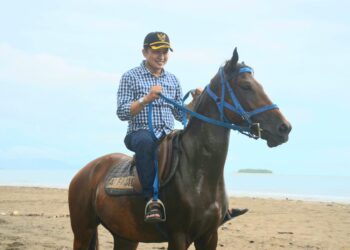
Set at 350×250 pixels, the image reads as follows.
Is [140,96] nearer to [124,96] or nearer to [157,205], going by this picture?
[124,96]

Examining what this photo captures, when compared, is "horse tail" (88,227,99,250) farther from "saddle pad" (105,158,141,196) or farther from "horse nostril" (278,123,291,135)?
"horse nostril" (278,123,291,135)

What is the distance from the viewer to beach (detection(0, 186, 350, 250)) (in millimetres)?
10164

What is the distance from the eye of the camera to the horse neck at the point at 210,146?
5.07m

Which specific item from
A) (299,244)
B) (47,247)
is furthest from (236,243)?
(47,247)

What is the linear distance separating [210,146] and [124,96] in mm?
1190

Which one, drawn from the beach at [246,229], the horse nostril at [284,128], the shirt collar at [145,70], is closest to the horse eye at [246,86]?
the horse nostril at [284,128]

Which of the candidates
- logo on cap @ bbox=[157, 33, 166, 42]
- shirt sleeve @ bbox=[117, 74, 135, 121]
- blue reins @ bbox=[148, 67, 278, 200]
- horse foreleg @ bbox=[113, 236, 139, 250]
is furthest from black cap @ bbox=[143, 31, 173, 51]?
horse foreleg @ bbox=[113, 236, 139, 250]

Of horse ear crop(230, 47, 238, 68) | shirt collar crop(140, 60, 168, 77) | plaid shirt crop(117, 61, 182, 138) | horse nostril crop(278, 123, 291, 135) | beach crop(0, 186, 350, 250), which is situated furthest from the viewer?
beach crop(0, 186, 350, 250)

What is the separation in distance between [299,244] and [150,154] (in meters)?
6.41

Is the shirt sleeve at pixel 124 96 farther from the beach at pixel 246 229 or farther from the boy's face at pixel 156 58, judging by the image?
the beach at pixel 246 229

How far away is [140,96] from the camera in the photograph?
18.6 ft

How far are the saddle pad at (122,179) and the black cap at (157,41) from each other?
130 cm

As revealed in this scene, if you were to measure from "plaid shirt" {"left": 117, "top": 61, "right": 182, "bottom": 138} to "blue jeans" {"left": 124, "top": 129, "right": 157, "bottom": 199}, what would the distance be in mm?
235

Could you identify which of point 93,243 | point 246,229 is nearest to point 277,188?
point 246,229
